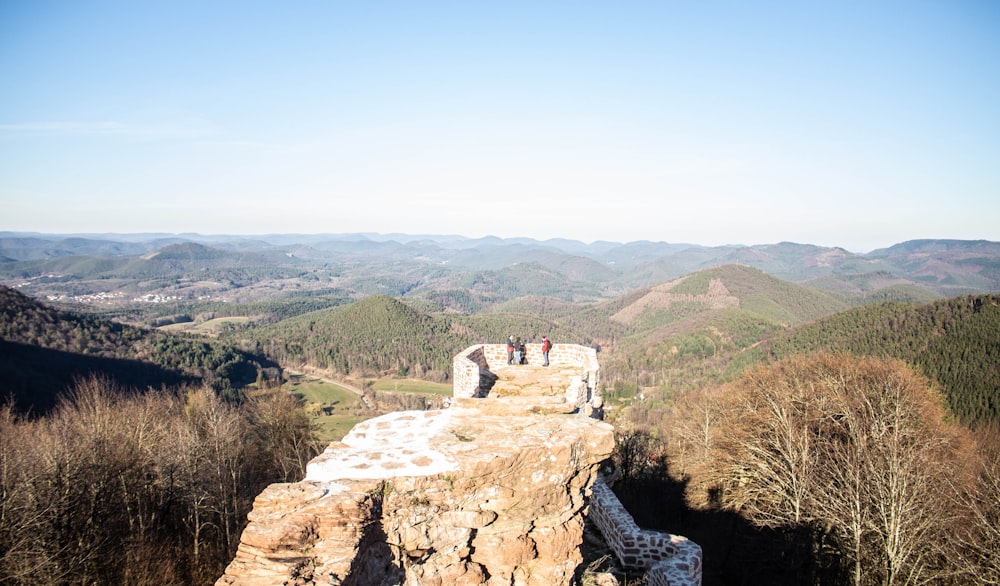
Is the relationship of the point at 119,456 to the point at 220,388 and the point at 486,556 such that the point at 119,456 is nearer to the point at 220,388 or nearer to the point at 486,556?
the point at 486,556

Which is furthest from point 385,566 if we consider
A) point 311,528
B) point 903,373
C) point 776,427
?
point 903,373

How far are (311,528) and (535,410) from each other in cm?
514

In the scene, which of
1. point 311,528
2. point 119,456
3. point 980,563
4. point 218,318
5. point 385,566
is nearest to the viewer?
point 311,528

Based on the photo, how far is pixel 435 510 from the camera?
7465 mm

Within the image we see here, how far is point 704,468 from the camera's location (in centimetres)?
2736

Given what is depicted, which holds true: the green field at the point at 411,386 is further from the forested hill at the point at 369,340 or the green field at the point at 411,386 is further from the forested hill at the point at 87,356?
the forested hill at the point at 87,356

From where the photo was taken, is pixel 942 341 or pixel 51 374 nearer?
pixel 942 341

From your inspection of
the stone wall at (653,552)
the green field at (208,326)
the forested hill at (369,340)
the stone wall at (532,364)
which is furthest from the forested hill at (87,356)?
the stone wall at (653,552)

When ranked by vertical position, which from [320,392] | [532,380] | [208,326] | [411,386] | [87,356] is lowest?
[411,386]

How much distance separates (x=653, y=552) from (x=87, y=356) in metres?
95.5

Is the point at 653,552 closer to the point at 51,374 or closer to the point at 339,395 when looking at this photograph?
the point at 51,374

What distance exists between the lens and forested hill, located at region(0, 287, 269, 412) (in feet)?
195

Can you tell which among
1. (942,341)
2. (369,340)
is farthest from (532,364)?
(369,340)

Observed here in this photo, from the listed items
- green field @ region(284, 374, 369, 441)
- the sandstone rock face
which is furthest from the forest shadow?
the sandstone rock face
